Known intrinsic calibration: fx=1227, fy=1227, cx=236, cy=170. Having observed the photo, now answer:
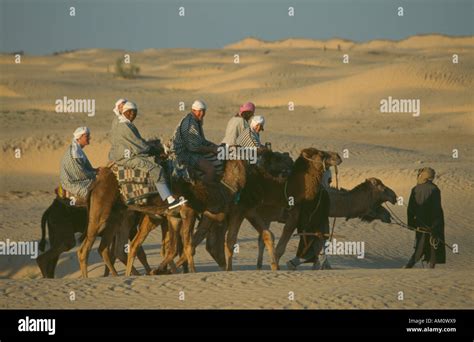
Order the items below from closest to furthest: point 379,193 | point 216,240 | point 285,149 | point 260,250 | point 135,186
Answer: point 135,186 < point 216,240 < point 260,250 < point 379,193 < point 285,149

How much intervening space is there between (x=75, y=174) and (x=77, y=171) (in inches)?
1.9

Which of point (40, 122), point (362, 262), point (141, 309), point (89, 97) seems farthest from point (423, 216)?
point (89, 97)

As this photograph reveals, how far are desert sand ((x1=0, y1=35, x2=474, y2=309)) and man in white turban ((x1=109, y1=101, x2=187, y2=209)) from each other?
1.12 metres

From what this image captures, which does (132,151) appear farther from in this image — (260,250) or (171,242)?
(260,250)

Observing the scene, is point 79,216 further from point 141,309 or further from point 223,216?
point 141,309

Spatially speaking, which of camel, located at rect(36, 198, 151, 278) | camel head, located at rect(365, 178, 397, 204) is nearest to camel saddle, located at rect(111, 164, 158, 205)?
camel, located at rect(36, 198, 151, 278)

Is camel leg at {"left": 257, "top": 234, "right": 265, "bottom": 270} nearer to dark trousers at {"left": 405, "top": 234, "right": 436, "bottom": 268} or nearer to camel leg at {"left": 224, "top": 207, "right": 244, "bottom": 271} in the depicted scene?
camel leg at {"left": 224, "top": 207, "right": 244, "bottom": 271}

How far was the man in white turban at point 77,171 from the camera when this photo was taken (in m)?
16.5

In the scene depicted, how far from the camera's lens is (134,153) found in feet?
51.8

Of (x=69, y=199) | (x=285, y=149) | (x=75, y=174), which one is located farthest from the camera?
(x=285, y=149)

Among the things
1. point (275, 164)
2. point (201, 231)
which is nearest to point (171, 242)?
point (201, 231)

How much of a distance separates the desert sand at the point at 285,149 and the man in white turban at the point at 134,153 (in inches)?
44.3

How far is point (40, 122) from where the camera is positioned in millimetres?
39469

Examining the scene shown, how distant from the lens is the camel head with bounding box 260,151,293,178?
17.0m
